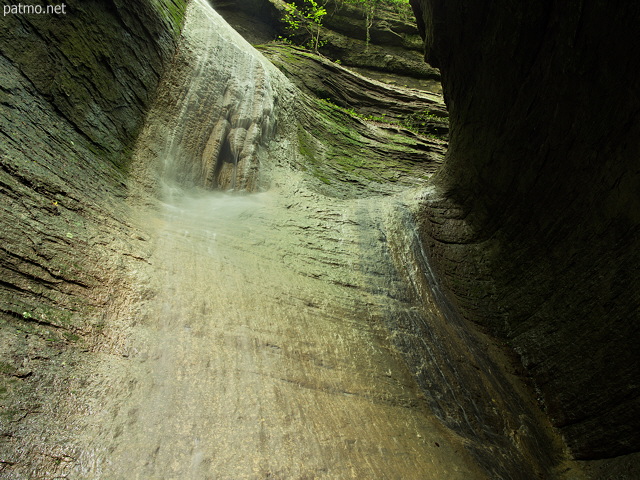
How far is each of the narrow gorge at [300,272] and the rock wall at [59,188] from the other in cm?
2

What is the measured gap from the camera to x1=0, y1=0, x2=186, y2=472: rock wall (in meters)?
2.35

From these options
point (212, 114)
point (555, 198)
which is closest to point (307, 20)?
point (212, 114)

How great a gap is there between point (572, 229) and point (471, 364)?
214 cm

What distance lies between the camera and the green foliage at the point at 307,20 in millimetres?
16484

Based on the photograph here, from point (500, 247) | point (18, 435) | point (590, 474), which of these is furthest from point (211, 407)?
point (500, 247)

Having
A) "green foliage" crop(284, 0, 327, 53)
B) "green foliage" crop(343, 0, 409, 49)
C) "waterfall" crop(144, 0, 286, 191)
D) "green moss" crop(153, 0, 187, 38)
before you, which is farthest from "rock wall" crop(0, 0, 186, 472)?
"green foliage" crop(343, 0, 409, 49)

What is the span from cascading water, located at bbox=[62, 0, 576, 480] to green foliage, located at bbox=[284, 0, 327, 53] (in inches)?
441

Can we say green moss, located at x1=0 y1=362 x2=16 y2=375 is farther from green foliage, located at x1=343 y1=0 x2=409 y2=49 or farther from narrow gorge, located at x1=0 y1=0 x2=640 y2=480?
green foliage, located at x1=343 y1=0 x2=409 y2=49
